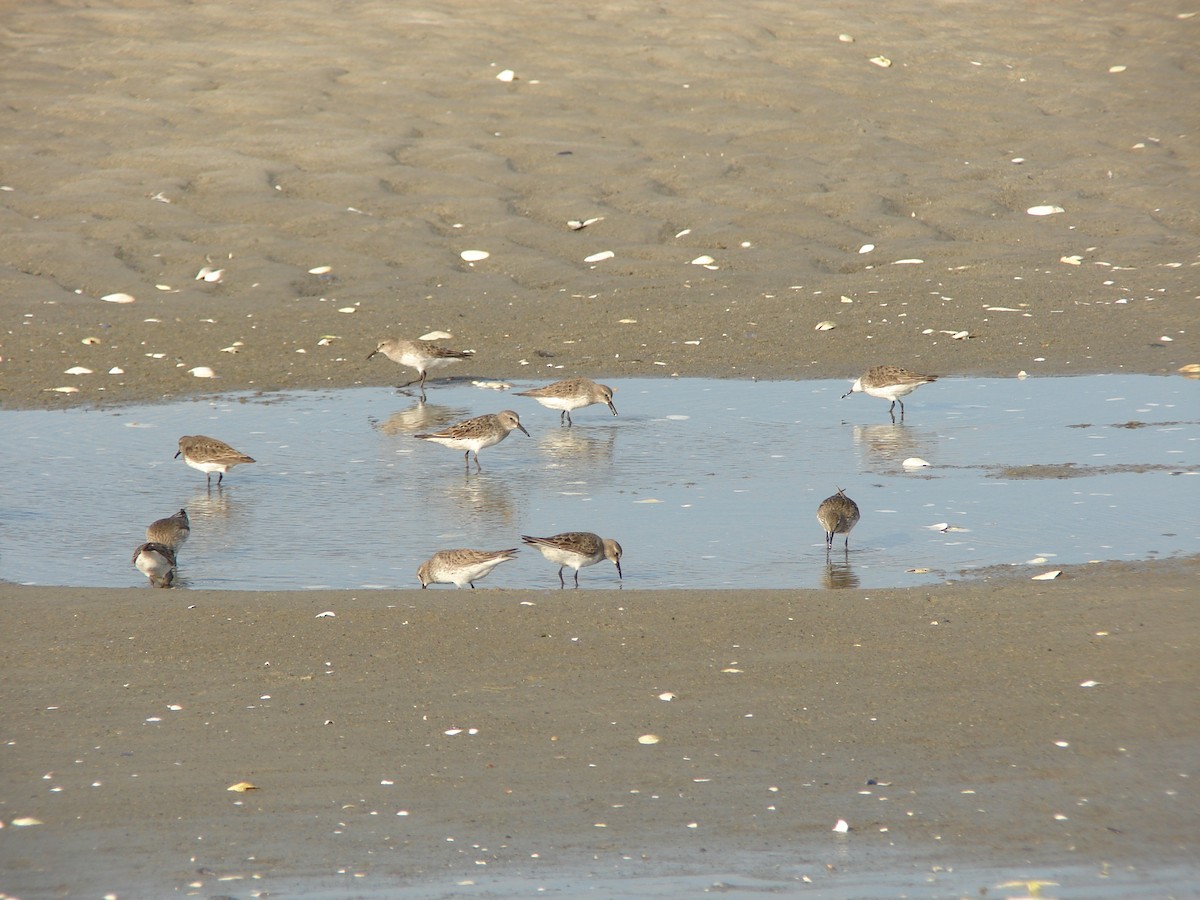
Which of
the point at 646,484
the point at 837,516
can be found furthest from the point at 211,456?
the point at 837,516

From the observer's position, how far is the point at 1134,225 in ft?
62.1

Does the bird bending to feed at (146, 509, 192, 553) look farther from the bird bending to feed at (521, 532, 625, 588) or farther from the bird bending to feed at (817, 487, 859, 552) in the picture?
the bird bending to feed at (817, 487, 859, 552)

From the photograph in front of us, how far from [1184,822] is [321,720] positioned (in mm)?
3311

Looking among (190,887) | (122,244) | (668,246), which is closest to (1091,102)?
(668,246)

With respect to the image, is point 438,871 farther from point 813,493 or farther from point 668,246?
point 668,246

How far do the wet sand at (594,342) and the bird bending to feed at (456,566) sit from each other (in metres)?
0.53

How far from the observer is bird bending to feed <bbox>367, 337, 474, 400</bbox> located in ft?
47.9

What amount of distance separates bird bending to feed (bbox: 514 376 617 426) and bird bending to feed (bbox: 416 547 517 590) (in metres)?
4.77

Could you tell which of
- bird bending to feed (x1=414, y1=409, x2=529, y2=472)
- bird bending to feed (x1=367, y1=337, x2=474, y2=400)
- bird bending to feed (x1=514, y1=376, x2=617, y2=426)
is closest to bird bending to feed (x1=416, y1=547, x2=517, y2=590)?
bird bending to feed (x1=414, y1=409, x2=529, y2=472)

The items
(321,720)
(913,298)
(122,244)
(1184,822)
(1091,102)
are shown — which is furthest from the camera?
(1091,102)

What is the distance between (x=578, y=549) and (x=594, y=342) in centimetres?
730

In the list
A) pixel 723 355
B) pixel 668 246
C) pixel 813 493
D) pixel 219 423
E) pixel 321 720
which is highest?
pixel 668 246

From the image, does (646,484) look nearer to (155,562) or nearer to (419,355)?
(155,562)

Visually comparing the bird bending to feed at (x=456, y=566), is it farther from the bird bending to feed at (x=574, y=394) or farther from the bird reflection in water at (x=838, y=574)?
the bird bending to feed at (x=574, y=394)
